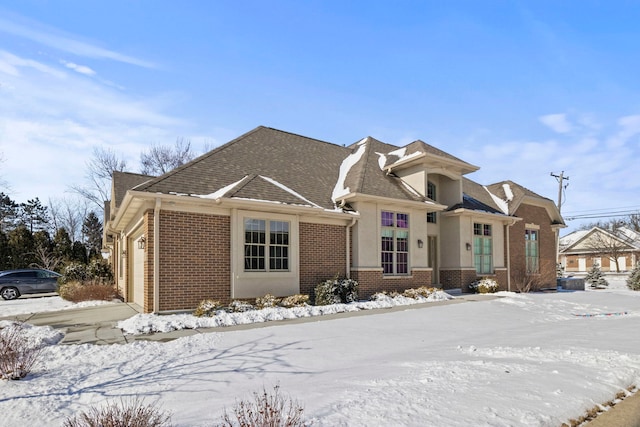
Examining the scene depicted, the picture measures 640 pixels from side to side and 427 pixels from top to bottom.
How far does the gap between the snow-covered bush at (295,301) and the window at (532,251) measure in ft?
48.1

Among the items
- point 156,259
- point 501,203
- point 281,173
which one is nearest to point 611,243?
point 501,203

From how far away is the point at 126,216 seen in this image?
13.6 metres

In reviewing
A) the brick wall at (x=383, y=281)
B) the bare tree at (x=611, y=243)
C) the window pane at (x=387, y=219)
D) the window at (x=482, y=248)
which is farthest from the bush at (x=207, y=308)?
the bare tree at (x=611, y=243)

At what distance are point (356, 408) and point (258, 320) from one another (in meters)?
6.06

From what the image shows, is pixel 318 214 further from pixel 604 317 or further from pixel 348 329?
pixel 604 317

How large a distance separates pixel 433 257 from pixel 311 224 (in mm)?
7460

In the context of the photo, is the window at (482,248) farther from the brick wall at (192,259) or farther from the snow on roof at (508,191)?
the brick wall at (192,259)

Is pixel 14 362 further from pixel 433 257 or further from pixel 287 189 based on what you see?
pixel 433 257

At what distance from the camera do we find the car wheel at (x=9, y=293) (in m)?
19.6

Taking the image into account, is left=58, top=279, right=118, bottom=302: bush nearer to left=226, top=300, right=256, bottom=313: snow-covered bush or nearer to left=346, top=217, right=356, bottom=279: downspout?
left=226, top=300, right=256, bottom=313: snow-covered bush

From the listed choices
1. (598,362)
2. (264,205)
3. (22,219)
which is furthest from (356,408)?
(22,219)

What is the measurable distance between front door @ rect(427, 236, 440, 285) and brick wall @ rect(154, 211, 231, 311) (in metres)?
10.1

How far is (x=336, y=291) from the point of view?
41.1 feet

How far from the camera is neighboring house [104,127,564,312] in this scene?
10.8 meters
